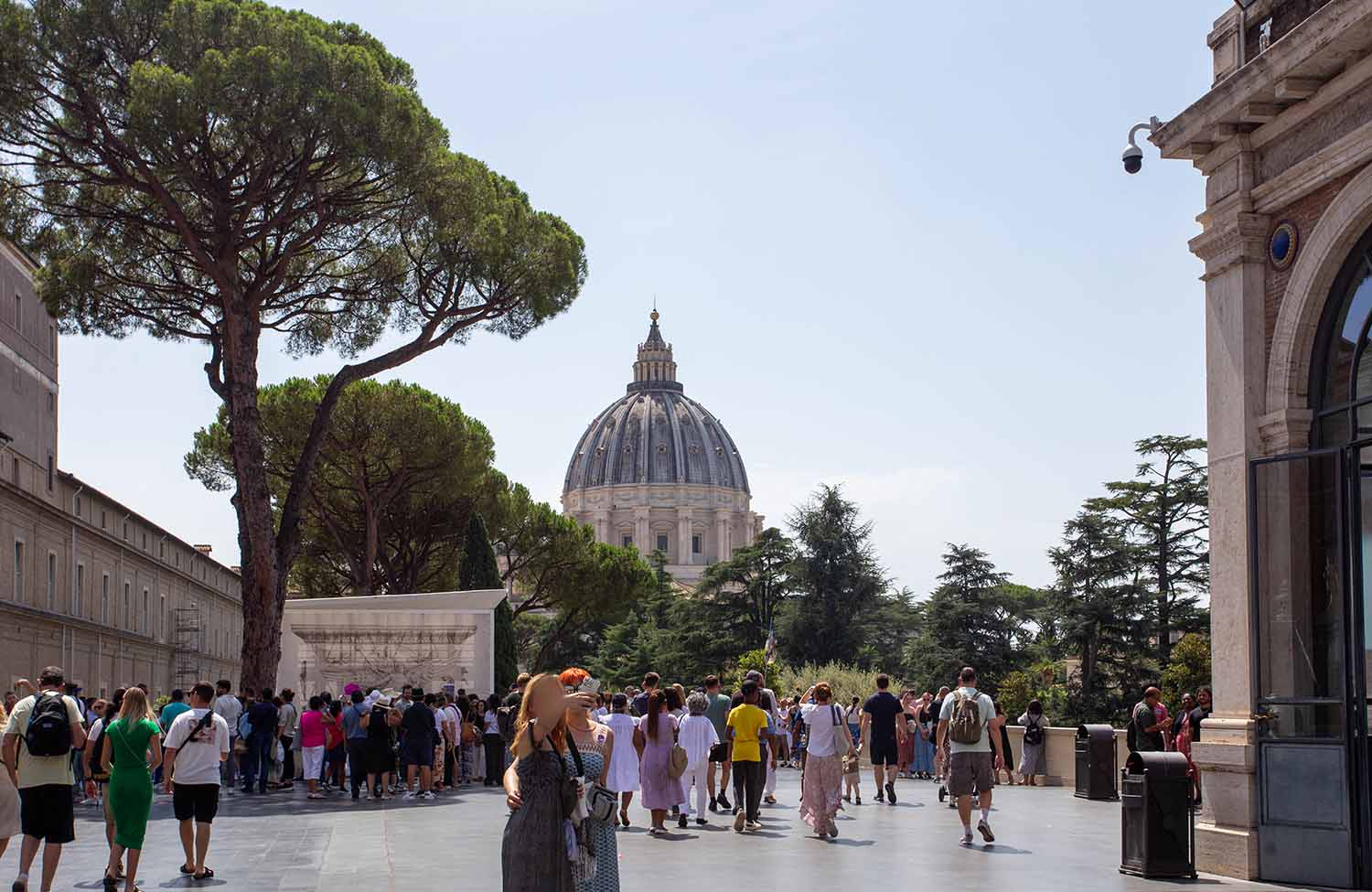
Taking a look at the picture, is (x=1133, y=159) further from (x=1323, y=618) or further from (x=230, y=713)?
(x=230, y=713)

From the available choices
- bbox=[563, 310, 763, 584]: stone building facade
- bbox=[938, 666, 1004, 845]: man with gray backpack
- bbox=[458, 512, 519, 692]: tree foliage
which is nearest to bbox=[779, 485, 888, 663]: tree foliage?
bbox=[458, 512, 519, 692]: tree foliage

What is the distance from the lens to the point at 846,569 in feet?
176

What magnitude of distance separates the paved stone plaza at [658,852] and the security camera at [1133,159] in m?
4.86

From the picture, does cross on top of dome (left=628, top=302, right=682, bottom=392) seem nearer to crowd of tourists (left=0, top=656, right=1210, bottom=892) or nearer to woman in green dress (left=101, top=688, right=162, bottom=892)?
crowd of tourists (left=0, top=656, right=1210, bottom=892)

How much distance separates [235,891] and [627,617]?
61.2 m

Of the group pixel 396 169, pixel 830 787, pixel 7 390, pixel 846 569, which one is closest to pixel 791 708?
pixel 396 169

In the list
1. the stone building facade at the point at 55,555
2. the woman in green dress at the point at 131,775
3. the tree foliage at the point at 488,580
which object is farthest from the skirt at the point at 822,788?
the tree foliage at the point at 488,580

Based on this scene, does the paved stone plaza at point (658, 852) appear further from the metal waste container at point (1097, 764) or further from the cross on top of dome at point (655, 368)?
the cross on top of dome at point (655, 368)

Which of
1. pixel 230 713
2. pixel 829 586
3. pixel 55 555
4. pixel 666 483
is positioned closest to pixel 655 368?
pixel 666 483

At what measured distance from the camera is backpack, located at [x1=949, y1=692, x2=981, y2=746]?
512 inches

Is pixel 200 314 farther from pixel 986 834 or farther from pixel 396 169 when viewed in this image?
pixel 986 834

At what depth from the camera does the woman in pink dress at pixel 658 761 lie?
14516mm

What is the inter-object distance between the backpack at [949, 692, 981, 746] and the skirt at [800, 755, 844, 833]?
4.11 ft

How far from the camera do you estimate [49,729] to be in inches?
382
